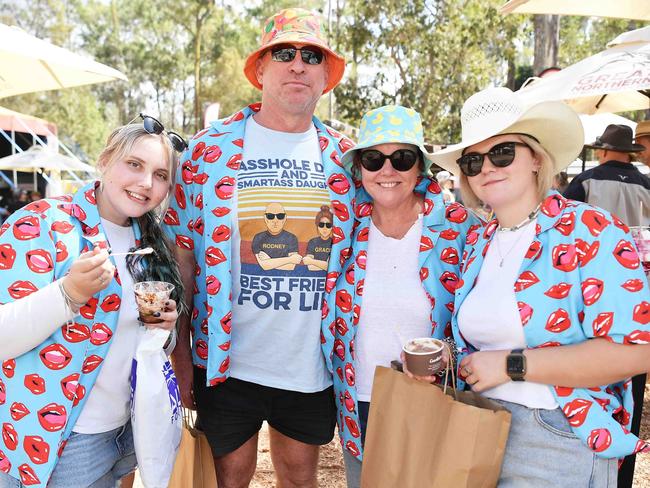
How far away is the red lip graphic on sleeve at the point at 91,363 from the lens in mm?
2279

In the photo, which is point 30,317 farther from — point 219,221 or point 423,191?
point 423,191

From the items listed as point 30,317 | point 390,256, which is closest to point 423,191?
point 390,256

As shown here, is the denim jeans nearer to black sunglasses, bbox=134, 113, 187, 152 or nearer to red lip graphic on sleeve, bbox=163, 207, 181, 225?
red lip graphic on sleeve, bbox=163, 207, 181, 225

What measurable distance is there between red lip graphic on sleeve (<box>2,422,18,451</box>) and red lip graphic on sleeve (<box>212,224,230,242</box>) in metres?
1.16

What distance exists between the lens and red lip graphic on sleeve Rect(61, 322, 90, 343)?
224cm

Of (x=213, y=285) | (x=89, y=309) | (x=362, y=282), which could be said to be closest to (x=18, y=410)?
(x=89, y=309)

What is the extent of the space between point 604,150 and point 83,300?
5.75m

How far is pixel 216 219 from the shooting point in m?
2.84

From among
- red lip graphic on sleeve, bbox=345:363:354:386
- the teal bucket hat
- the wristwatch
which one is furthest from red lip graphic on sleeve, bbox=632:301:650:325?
red lip graphic on sleeve, bbox=345:363:354:386

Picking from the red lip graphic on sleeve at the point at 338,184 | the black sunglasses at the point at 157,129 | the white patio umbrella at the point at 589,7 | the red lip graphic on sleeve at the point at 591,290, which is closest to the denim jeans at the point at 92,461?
the black sunglasses at the point at 157,129

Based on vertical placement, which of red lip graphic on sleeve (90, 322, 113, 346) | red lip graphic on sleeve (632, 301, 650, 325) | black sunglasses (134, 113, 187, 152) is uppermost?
black sunglasses (134, 113, 187, 152)

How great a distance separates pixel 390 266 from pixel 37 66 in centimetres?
622

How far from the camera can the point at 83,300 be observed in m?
2.12

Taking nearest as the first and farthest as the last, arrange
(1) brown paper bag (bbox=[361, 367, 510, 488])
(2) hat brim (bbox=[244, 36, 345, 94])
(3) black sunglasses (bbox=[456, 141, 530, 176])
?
(1) brown paper bag (bbox=[361, 367, 510, 488]), (3) black sunglasses (bbox=[456, 141, 530, 176]), (2) hat brim (bbox=[244, 36, 345, 94])
